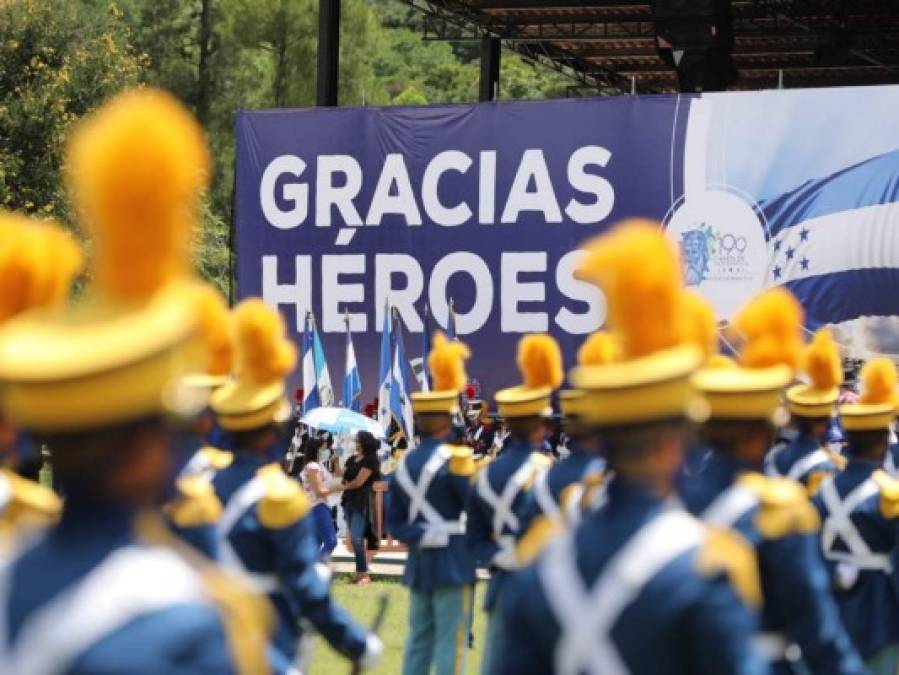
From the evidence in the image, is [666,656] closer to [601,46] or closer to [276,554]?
[276,554]

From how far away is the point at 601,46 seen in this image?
34.0m

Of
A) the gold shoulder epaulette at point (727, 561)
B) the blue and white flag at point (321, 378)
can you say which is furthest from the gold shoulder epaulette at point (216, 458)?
the blue and white flag at point (321, 378)

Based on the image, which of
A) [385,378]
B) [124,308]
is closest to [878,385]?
[124,308]

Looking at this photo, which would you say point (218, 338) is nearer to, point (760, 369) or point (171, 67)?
point (760, 369)

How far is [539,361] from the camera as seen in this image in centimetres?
945

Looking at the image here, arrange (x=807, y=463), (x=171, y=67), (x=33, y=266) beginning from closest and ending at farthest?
(x=33, y=266) → (x=807, y=463) → (x=171, y=67)

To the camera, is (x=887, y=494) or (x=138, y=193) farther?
(x=887, y=494)

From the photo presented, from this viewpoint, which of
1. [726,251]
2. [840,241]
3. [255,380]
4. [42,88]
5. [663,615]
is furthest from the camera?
[42,88]

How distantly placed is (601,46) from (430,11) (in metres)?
5.80

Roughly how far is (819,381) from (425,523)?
214cm

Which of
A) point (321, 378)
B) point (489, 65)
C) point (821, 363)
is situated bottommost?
point (321, 378)

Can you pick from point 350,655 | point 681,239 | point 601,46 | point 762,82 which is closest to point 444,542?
point 350,655

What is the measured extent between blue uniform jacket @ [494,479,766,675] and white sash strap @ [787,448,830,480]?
16.6ft

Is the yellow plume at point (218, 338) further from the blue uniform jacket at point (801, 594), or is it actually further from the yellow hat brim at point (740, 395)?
the blue uniform jacket at point (801, 594)
